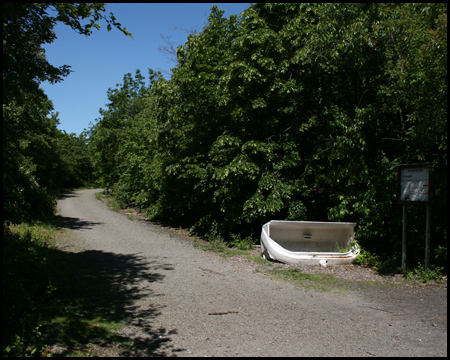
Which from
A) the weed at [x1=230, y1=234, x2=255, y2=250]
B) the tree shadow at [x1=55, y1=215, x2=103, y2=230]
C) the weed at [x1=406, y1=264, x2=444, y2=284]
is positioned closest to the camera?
the weed at [x1=406, y1=264, x2=444, y2=284]

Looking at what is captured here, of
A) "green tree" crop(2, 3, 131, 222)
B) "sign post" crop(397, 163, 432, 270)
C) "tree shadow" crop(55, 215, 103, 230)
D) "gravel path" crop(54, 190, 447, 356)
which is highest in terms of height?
"green tree" crop(2, 3, 131, 222)

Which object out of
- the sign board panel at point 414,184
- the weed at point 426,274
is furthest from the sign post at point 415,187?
the weed at point 426,274

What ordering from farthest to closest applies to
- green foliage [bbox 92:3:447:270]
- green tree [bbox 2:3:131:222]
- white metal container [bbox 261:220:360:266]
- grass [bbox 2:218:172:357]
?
white metal container [bbox 261:220:360:266] < green foliage [bbox 92:3:447:270] < green tree [bbox 2:3:131:222] < grass [bbox 2:218:172:357]

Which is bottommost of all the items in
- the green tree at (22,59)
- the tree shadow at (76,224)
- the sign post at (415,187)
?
the tree shadow at (76,224)

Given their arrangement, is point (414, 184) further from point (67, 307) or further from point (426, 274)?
point (67, 307)

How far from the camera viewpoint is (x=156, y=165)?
15922 millimetres

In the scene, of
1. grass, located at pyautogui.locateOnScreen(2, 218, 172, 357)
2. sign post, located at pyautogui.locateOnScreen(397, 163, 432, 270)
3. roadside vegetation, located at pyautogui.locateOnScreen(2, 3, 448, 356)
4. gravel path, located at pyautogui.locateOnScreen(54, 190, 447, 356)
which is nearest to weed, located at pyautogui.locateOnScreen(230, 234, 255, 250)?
roadside vegetation, located at pyautogui.locateOnScreen(2, 3, 448, 356)

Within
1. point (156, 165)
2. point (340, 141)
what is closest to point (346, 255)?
point (340, 141)

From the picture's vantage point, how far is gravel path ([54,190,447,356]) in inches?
172

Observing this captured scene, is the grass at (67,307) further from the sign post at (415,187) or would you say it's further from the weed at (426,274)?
the sign post at (415,187)

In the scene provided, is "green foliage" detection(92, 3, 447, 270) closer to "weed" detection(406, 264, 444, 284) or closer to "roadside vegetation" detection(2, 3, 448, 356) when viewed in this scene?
"roadside vegetation" detection(2, 3, 448, 356)

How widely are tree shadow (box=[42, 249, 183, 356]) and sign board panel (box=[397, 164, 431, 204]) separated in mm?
5314

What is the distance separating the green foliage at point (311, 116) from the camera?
790 centimetres

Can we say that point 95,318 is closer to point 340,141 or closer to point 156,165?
point 340,141
